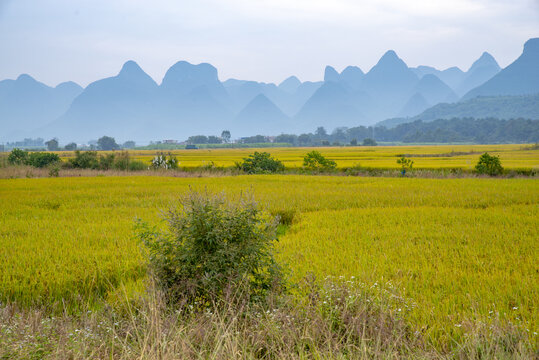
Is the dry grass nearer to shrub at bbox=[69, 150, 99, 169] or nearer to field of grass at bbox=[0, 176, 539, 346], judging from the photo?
→ field of grass at bbox=[0, 176, 539, 346]

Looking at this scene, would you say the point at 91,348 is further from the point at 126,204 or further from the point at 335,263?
the point at 126,204

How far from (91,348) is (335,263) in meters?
4.49

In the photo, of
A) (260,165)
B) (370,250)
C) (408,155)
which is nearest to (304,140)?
(408,155)

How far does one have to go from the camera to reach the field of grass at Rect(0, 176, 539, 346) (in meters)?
5.34

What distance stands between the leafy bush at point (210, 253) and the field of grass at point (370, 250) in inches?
28.4

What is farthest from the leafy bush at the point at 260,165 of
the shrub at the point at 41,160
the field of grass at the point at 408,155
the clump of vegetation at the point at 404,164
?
the shrub at the point at 41,160

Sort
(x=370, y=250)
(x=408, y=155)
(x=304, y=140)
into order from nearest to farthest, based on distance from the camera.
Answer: (x=370, y=250)
(x=408, y=155)
(x=304, y=140)

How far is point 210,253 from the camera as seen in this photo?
5070 millimetres

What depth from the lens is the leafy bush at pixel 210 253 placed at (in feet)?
16.2

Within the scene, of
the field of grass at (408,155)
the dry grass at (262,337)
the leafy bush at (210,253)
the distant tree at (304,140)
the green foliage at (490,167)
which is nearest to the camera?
the dry grass at (262,337)

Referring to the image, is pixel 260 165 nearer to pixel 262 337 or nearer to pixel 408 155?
pixel 262 337

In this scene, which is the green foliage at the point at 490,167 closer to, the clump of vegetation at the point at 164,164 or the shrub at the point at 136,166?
the clump of vegetation at the point at 164,164

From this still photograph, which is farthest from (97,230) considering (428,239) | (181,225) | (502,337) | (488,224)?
(488,224)

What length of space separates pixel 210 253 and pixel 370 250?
417cm
